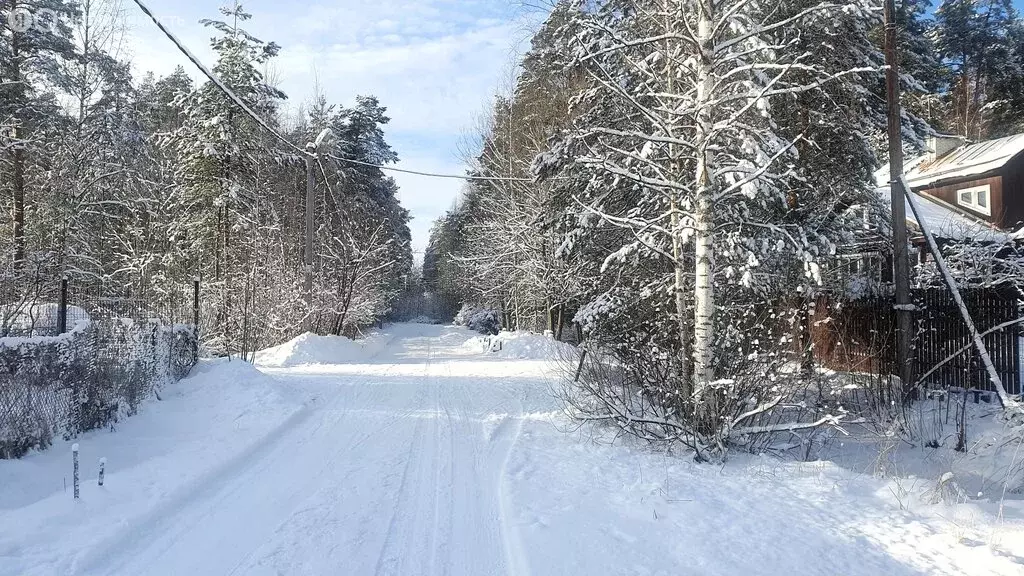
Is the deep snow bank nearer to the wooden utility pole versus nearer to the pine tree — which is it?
the pine tree

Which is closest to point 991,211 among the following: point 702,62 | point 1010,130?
point 1010,130

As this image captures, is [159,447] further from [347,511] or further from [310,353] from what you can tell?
[310,353]

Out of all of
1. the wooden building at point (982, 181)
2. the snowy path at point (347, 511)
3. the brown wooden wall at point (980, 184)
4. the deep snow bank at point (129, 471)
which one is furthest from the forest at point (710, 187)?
the brown wooden wall at point (980, 184)

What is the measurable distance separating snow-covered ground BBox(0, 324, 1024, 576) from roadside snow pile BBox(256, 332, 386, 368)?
980cm

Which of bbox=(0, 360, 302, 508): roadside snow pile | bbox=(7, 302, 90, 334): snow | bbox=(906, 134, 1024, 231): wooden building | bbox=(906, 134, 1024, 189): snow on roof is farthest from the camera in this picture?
bbox=(906, 134, 1024, 231): wooden building

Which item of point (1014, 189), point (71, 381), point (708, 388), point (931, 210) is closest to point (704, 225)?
point (708, 388)

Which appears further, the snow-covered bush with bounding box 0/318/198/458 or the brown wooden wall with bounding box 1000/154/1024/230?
the brown wooden wall with bounding box 1000/154/1024/230

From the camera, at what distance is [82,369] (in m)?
7.23

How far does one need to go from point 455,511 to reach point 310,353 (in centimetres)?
1510

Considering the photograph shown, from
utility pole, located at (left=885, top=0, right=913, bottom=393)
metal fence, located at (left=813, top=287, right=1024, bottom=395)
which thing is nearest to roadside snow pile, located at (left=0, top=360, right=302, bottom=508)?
metal fence, located at (left=813, top=287, right=1024, bottom=395)

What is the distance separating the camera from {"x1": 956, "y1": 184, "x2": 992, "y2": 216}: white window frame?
958 inches

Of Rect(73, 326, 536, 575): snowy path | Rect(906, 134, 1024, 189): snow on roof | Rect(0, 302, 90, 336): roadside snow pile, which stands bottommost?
Rect(73, 326, 536, 575): snowy path

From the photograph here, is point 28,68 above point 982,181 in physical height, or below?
above

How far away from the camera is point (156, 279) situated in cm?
2019
